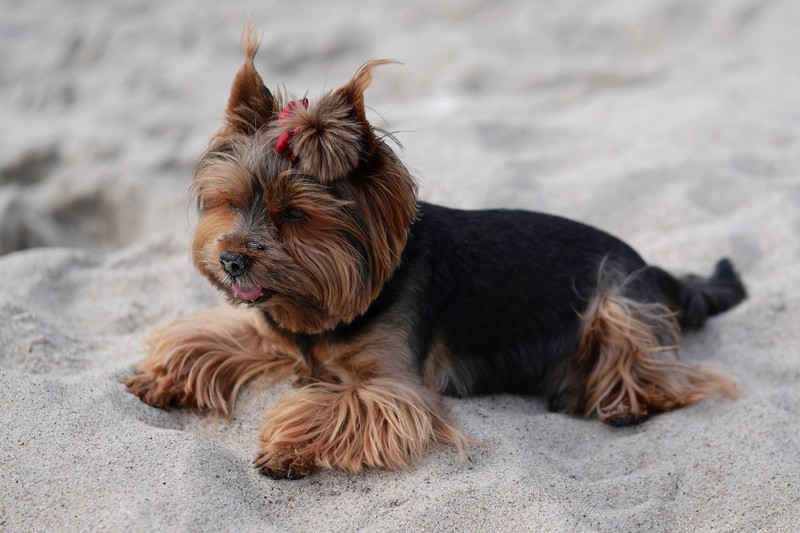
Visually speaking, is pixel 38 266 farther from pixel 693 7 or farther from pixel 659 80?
pixel 693 7

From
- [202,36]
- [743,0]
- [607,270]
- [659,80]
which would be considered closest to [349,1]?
[202,36]

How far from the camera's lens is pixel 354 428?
3.72 meters

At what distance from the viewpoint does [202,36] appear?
8.83 meters

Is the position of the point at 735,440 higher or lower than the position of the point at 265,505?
higher

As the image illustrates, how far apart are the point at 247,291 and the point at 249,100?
0.82 m

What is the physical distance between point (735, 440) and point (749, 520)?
0.58 metres

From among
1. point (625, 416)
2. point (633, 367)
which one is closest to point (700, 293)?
point (633, 367)

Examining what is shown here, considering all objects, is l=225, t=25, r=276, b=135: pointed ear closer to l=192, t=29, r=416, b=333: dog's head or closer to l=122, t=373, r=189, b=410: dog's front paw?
l=192, t=29, r=416, b=333: dog's head

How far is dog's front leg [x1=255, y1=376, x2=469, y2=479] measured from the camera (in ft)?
11.8

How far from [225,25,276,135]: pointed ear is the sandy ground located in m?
0.80

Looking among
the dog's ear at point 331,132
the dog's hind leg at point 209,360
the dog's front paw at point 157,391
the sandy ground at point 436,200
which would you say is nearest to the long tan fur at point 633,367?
the sandy ground at point 436,200

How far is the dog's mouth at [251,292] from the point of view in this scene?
355 centimetres

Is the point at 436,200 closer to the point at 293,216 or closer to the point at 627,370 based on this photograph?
the point at 627,370

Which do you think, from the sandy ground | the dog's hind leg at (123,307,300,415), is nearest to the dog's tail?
the sandy ground
